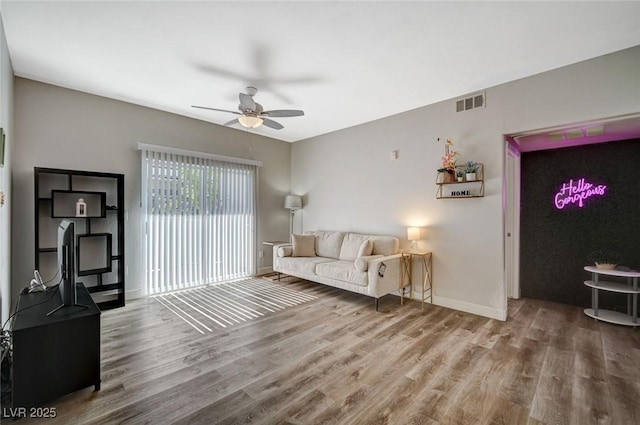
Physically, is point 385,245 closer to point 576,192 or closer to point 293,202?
point 293,202

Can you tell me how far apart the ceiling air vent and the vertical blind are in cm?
375

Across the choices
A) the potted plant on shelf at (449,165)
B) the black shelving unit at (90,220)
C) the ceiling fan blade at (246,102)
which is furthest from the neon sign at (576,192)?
the black shelving unit at (90,220)

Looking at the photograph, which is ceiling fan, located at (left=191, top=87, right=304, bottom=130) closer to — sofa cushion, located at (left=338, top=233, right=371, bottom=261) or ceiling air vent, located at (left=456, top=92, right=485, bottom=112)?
ceiling air vent, located at (left=456, top=92, right=485, bottom=112)

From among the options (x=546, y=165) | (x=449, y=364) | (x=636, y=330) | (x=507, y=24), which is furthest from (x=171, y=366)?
(x=546, y=165)

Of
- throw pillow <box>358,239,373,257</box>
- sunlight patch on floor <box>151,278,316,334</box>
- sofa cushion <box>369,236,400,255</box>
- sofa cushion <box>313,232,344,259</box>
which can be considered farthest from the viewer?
sofa cushion <box>313,232,344,259</box>

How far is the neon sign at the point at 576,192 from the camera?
3816 mm

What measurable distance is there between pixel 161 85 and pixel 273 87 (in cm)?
144

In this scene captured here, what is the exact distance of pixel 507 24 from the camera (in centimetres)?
235

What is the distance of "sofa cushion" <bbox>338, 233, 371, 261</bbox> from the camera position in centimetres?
464

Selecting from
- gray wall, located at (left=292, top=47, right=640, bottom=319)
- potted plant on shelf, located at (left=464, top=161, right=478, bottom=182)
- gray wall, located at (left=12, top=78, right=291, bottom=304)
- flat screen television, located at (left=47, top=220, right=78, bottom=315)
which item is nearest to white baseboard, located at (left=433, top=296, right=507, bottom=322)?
gray wall, located at (left=292, top=47, right=640, bottom=319)

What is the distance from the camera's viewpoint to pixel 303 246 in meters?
5.07

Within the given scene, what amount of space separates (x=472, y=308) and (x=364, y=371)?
215cm

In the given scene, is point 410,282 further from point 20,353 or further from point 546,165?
point 20,353

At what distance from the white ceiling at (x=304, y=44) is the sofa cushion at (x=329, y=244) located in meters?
2.42
